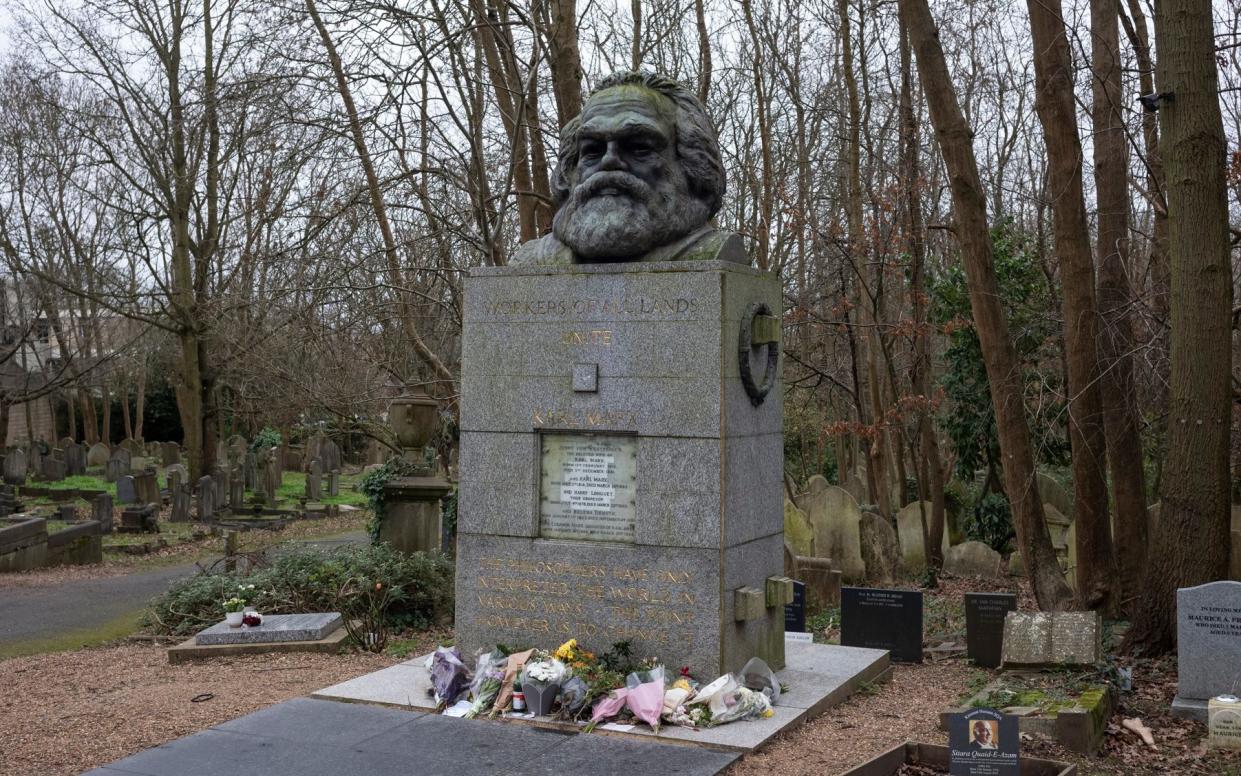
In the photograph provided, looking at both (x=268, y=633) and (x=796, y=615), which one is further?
(x=796, y=615)

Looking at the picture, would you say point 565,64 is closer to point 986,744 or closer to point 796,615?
point 796,615

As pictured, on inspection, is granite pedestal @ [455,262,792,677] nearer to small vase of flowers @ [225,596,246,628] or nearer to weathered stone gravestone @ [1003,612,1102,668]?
weathered stone gravestone @ [1003,612,1102,668]

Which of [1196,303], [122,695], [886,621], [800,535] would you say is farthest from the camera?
[800,535]

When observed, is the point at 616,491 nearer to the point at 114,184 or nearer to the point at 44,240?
the point at 114,184

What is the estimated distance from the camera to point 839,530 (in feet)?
49.5

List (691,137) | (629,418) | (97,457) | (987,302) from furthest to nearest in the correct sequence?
1. (97,457)
2. (987,302)
3. (691,137)
4. (629,418)

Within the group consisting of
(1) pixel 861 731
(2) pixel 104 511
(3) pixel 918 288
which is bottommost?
(1) pixel 861 731

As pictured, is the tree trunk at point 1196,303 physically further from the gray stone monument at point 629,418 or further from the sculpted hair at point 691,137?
the sculpted hair at point 691,137

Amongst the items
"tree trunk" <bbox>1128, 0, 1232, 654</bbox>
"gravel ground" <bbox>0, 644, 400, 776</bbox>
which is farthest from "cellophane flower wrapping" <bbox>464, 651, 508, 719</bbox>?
"tree trunk" <bbox>1128, 0, 1232, 654</bbox>

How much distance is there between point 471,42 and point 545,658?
11417 millimetres

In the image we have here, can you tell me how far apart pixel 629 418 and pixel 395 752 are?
A: 7.94 ft

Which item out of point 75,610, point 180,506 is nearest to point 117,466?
point 180,506

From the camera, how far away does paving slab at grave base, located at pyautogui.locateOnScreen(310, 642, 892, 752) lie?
6457mm

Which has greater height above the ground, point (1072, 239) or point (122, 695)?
point (1072, 239)
